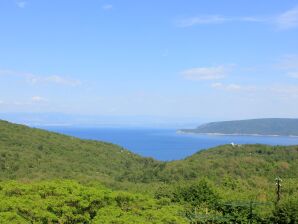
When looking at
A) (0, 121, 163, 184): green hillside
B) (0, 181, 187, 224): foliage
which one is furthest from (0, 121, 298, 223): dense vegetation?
(0, 121, 163, 184): green hillside

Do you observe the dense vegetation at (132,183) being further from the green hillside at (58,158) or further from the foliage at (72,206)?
the green hillside at (58,158)

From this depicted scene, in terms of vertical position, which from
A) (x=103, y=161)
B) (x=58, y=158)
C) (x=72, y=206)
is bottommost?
(x=103, y=161)

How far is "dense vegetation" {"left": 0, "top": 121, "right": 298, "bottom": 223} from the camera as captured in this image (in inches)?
794

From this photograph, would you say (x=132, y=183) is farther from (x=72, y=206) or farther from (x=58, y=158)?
(x=72, y=206)

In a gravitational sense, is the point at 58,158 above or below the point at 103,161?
above

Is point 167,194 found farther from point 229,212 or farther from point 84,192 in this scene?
point 84,192

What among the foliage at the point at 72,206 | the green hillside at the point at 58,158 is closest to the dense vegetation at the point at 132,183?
the foliage at the point at 72,206

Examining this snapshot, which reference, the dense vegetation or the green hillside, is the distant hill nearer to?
the green hillside

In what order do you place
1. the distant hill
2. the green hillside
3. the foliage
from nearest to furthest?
the foliage, the distant hill, the green hillside

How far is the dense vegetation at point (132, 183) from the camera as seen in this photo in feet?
66.1

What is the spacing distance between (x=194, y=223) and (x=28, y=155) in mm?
63582

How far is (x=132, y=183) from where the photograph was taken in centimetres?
7638

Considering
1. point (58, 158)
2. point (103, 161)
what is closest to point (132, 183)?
point (58, 158)

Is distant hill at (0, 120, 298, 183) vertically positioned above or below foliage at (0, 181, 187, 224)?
below
